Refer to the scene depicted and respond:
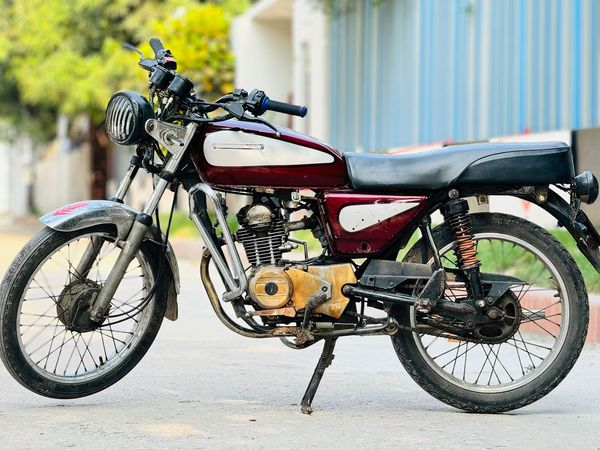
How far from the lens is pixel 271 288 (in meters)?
5.75

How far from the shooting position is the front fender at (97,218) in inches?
227

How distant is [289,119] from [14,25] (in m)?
11.4

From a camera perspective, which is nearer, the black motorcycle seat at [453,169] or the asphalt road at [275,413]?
the asphalt road at [275,413]

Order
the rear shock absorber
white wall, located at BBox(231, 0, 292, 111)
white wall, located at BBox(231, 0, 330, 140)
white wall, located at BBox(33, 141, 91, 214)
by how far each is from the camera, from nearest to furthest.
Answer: the rear shock absorber → white wall, located at BBox(231, 0, 330, 140) → white wall, located at BBox(231, 0, 292, 111) → white wall, located at BBox(33, 141, 91, 214)

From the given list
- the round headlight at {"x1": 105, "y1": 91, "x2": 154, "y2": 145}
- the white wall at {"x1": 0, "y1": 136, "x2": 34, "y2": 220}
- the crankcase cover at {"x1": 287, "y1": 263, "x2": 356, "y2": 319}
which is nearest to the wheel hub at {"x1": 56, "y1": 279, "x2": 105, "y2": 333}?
the round headlight at {"x1": 105, "y1": 91, "x2": 154, "y2": 145}

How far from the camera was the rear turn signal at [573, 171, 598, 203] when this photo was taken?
570 centimetres

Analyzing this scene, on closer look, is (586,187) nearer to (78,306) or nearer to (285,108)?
(285,108)

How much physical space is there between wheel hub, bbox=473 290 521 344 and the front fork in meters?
1.40

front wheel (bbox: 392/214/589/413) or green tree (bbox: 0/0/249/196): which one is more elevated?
green tree (bbox: 0/0/249/196)

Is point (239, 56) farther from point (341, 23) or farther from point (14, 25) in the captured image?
point (14, 25)

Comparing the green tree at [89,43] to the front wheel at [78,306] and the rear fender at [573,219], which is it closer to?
the front wheel at [78,306]

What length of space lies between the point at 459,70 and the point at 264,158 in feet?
32.4

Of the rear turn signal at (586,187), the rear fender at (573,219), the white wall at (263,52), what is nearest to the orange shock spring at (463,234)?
the rear fender at (573,219)

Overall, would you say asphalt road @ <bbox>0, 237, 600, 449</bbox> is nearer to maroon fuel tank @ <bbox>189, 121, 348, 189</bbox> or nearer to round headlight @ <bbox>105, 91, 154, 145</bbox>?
maroon fuel tank @ <bbox>189, 121, 348, 189</bbox>
